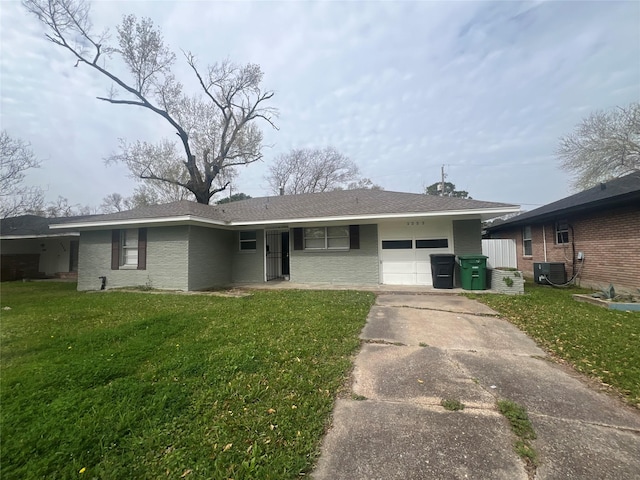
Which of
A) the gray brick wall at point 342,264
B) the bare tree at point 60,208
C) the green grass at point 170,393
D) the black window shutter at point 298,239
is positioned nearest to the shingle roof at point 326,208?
the black window shutter at point 298,239

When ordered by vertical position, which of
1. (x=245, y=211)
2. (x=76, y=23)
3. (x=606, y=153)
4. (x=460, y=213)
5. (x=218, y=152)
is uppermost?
(x=76, y=23)

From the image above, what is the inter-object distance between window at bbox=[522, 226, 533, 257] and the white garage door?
688 cm

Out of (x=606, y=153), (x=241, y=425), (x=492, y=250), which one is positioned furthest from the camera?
(x=606, y=153)

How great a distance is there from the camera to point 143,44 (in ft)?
55.5

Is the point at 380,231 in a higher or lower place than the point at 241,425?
higher

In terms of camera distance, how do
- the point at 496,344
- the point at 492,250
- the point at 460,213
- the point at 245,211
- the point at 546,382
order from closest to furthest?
the point at 546,382 < the point at 496,344 < the point at 460,213 < the point at 245,211 < the point at 492,250

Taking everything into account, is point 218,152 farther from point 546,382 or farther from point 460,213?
point 546,382

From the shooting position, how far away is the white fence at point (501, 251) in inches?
530

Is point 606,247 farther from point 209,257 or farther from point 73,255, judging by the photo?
point 73,255

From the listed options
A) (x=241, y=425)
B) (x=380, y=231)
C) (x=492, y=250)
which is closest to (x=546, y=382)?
(x=241, y=425)

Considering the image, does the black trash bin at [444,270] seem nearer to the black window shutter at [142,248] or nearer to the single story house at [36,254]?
the black window shutter at [142,248]

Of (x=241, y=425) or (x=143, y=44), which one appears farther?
(x=143, y=44)

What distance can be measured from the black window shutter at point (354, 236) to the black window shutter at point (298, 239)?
189 centimetres

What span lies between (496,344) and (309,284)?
6840mm
